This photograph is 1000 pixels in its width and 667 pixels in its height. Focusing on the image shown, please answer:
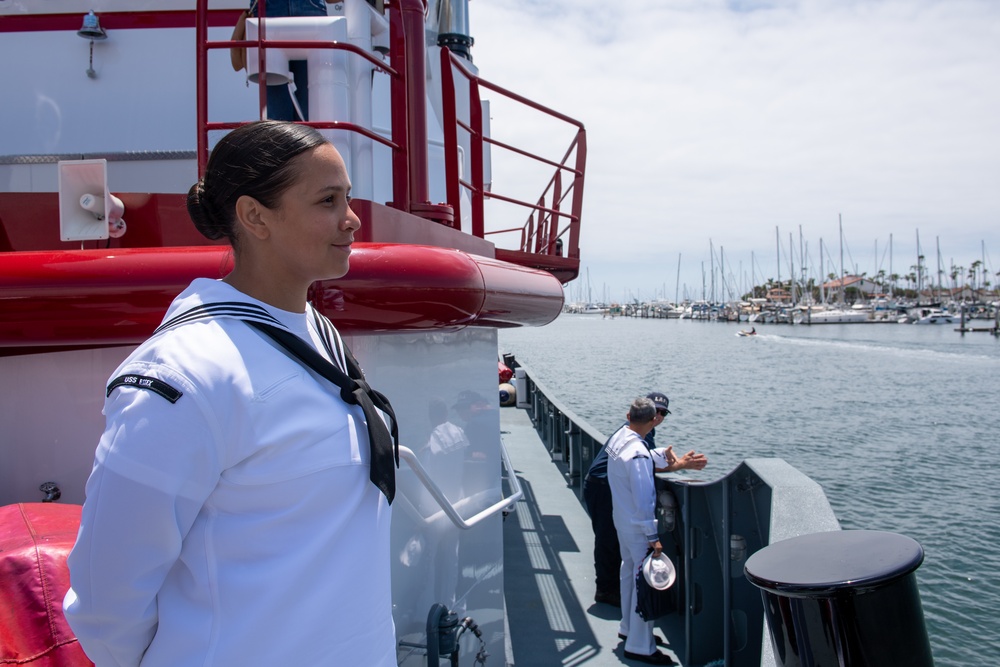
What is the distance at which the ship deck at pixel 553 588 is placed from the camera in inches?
189

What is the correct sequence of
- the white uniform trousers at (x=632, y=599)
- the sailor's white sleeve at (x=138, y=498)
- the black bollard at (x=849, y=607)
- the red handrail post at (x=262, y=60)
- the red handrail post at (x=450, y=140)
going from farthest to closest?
the white uniform trousers at (x=632, y=599)
the red handrail post at (x=450, y=140)
the red handrail post at (x=262, y=60)
the black bollard at (x=849, y=607)
the sailor's white sleeve at (x=138, y=498)

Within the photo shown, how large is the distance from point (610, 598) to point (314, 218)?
4.74 m

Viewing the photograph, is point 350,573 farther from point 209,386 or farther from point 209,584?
point 209,386

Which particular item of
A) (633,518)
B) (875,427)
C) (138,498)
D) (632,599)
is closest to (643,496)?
(633,518)

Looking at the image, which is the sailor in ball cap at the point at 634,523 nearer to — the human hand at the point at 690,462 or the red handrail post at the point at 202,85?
the human hand at the point at 690,462

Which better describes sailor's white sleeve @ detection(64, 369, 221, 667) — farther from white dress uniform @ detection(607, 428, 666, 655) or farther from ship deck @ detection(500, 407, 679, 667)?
white dress uniform @ detection(607, 428, 666, 655)

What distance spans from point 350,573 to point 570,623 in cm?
423

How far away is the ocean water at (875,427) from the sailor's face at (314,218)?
9267 millimetres

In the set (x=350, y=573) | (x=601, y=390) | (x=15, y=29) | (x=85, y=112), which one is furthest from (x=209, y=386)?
(x=601, y=390)

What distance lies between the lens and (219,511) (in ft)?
3.93

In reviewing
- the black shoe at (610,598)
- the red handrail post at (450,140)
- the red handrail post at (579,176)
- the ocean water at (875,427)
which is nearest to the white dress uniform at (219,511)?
the red handrail post at (450,140)

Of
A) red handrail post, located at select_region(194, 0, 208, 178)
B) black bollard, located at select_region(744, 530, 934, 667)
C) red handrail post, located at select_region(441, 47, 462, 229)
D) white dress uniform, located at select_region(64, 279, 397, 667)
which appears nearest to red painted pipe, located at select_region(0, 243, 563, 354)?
red handrail post, located at select_region(194, 0, 208, 178)

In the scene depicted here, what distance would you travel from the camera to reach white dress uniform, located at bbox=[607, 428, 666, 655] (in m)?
4.75

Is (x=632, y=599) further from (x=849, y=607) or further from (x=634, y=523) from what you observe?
(x=849, y=607)
